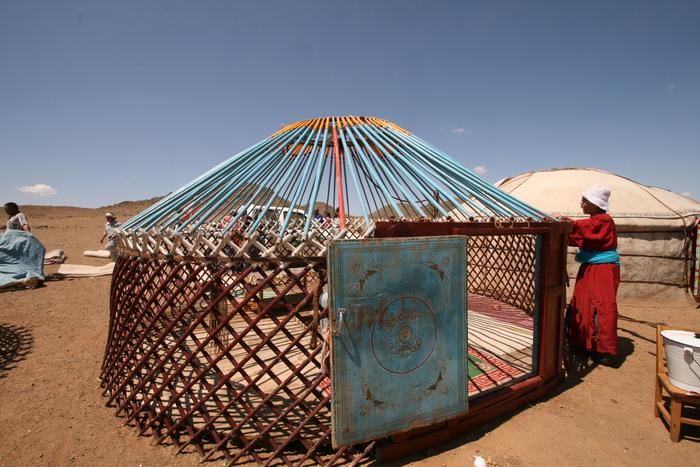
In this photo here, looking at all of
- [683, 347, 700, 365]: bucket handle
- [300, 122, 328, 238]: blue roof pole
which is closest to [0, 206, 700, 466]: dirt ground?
[683, 347, 700, 365]: bucket handle

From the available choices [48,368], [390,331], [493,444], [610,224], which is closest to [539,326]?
[493,444]

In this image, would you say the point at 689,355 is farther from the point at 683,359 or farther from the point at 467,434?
the point at 467,434

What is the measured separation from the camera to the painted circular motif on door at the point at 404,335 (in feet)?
4.94

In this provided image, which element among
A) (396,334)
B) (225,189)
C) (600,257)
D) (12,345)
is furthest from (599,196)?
(12,345)

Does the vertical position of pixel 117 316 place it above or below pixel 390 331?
below

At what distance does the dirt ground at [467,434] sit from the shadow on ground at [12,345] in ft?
0.05

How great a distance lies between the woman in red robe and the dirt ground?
301 millimetres

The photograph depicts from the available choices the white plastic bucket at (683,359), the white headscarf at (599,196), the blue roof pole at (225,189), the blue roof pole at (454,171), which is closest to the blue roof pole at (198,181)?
the blue roof pole at (225,189)

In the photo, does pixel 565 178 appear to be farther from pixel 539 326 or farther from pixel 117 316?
pixel 117 316

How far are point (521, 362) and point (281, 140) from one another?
256cm

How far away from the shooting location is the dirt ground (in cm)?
175

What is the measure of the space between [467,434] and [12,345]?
159 inches

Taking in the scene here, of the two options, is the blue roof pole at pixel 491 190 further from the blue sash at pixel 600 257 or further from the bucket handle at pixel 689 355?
the bucket handle at pixel 689 355

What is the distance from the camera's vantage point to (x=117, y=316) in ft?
7.66
